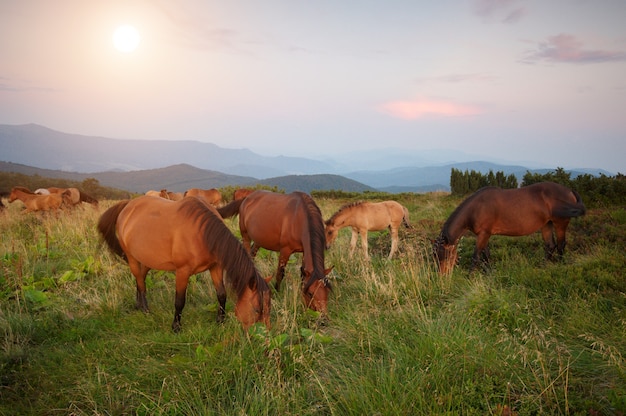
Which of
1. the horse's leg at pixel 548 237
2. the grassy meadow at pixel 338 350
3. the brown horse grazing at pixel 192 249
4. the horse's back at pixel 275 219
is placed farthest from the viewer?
the horse's leg at pixel 548 237

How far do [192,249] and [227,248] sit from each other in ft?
1.83

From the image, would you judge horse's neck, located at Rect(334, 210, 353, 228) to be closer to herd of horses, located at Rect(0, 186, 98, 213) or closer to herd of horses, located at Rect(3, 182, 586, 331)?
herd of horses, located at Rect(3, 182, 586, 331)

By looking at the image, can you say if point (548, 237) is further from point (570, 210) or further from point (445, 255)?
point (445, 255)

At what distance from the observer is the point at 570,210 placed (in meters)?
7.59

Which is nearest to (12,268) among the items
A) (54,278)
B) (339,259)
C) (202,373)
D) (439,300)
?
(54,278)

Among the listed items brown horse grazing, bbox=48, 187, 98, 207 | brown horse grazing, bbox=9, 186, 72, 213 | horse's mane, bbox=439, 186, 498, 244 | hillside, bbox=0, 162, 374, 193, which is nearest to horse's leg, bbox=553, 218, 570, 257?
horse's mane, bbox=439, 186, 498, 244

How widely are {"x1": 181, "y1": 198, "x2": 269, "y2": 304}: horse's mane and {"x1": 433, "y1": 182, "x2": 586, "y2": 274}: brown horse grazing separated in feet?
15.5

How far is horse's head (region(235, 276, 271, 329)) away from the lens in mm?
4312

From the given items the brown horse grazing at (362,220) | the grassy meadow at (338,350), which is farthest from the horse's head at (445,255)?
the brown horse grazing at (362,220)

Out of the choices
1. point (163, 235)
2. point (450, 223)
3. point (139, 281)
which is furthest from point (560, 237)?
point (139, 281)

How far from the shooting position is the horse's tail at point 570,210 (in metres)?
7.51

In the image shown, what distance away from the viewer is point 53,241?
993cm

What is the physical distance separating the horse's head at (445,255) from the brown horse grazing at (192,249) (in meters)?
4.20

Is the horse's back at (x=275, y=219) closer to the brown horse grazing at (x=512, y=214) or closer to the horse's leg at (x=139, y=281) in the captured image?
the horse's leg at (x=139, y=281)
